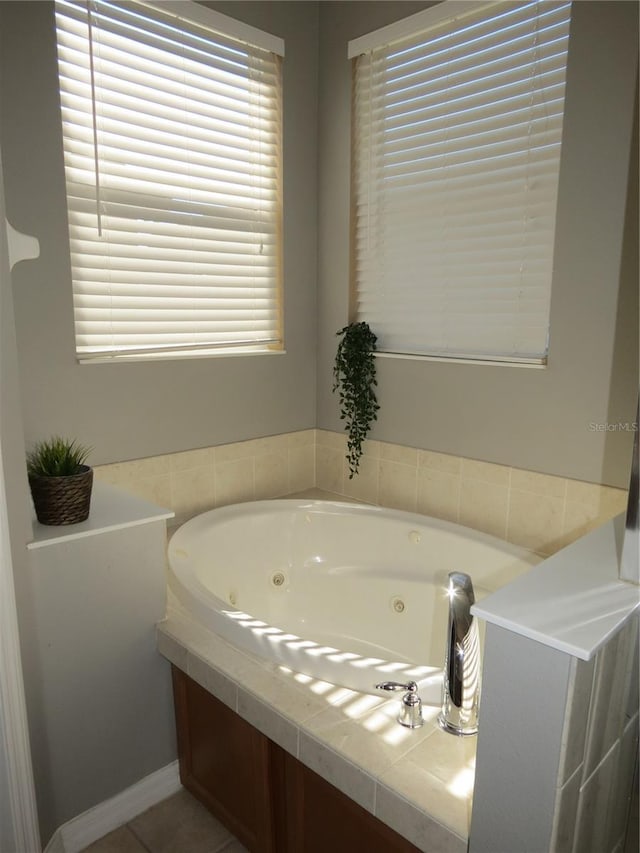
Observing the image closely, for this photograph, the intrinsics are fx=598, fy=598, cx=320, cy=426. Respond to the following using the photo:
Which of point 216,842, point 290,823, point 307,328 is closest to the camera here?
point 290,823

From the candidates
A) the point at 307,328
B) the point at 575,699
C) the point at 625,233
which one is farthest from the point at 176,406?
the point at 575,699

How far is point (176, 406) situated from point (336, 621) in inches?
45.2

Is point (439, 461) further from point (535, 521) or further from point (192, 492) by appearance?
point (192, 492)

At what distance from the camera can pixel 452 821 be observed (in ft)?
3.75

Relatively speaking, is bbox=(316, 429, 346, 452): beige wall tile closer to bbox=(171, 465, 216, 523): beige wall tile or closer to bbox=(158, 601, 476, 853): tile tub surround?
bbox=(171, 465, 216, 523): beige wall tile

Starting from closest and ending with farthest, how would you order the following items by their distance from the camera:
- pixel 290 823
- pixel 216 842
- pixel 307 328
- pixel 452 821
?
pixel 452 821 < pixel 290 823 < pixel 216 842 < pixel 307 328

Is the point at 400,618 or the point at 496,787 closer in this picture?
the point at 496,787

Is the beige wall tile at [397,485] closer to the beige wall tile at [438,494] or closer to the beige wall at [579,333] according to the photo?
the beige wall tile at [438,494]

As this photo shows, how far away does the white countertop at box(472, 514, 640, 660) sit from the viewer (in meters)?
0.93

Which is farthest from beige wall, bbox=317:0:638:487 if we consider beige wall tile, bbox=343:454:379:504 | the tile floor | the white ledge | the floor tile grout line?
the floor tile grout line

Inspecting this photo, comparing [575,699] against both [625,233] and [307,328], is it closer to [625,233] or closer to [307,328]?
[625,233]

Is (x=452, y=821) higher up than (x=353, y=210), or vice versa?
(x=353, y=210)

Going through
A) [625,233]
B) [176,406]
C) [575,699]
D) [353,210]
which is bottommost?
[575,699]

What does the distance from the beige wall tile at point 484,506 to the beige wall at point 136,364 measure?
0.95 meters
